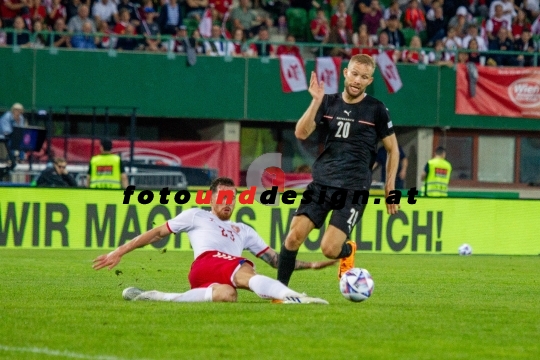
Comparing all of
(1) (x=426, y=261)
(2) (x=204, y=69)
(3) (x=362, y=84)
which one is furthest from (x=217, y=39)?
(3) (x=362, y=84)

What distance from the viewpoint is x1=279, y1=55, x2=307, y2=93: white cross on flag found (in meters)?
28.4

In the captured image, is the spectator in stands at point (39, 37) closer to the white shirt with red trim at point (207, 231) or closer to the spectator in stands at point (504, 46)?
the spectator in stands at point (504, 46)

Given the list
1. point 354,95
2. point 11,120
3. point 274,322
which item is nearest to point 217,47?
point 11,120

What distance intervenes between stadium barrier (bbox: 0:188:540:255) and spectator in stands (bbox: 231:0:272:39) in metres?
8.90

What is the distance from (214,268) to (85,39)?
18.0m

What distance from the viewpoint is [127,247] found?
9445 millimetres

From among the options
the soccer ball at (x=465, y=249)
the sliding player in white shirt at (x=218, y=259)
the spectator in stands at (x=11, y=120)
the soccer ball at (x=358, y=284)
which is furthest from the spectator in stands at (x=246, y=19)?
the soccer ball at (x=358, y=284)

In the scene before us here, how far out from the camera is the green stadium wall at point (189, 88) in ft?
88.4

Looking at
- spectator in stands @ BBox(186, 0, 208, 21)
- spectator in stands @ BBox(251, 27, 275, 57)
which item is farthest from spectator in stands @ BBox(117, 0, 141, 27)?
spectator in stands @ BBox(251, 27, 275, 57)

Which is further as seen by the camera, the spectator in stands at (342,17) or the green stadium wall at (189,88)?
the spectator in stands at (342,17)

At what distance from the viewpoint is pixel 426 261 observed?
739 inches

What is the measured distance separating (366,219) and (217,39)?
8.23m

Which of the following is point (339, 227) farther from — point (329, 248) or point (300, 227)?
point (300, 227)

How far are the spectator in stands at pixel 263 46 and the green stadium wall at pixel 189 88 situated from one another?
0.82 feet
